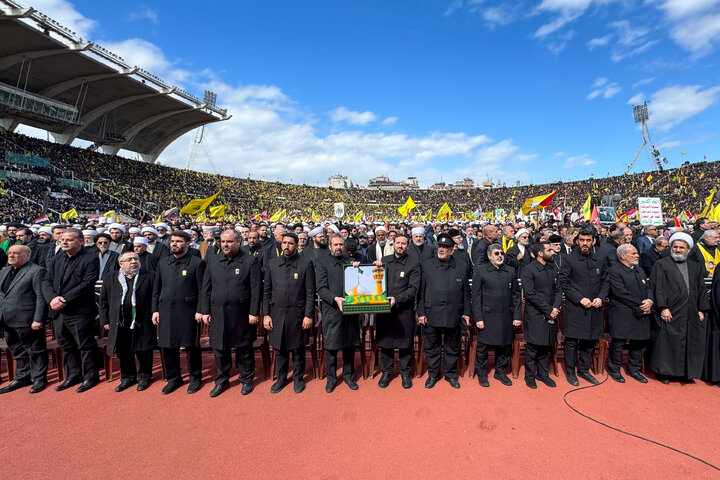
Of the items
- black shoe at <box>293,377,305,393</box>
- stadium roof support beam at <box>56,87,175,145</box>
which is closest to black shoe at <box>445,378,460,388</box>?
black shoe at <box>293,377,305,393</box>

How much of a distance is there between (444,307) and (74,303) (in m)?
4.95

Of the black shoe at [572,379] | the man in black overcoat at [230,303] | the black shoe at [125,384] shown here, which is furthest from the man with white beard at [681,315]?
the black shoe at [125,384]

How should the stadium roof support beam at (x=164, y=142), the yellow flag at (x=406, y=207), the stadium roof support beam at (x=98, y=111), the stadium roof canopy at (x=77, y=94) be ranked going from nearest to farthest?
the yellow flag at (x=406, y=207), the stadium roof canopy at (x=77, y=94), the stadium roof support beam at (x=98, y=111), the stadium roof support beam at (x=164, y=142)

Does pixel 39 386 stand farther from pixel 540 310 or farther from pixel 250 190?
pixel 250 190

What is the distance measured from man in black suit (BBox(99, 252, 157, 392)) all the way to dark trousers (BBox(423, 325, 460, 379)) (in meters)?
3.79

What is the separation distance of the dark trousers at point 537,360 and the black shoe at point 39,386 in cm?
663

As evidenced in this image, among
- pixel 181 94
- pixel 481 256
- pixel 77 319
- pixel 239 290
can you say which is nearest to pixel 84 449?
pixel 77 319

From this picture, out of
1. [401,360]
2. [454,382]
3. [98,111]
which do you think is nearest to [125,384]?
[401,360]

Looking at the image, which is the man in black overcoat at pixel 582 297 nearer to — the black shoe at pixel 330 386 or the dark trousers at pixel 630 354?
the dark trousers at pixel 630 354

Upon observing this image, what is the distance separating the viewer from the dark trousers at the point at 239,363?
452 cm

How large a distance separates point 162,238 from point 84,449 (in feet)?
22.1

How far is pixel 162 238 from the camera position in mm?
9211

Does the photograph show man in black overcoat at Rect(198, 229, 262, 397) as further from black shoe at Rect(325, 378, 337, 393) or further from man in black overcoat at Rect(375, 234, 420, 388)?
man in black overcoat at Rect(375, 234, 420, 388)

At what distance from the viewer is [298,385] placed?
4.55 metres
